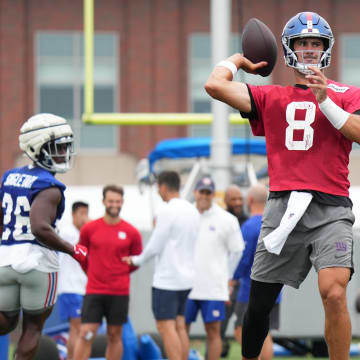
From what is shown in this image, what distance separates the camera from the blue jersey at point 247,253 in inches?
320

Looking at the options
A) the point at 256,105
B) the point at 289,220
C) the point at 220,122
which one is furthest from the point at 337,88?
the point at 220,122

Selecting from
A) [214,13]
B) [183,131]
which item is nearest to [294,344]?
[214,13]

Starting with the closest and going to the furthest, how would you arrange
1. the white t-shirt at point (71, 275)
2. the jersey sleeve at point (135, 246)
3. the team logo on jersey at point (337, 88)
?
the team logo on jersey at point (337, 88) → the jersey sleeve at point (135, 246) → the white t-shirt at point (71, 275)

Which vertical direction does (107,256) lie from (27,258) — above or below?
below

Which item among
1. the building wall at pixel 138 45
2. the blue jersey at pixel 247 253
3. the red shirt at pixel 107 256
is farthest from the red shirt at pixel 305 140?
the building wall at pixel 138 45

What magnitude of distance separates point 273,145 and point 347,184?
1.36ft

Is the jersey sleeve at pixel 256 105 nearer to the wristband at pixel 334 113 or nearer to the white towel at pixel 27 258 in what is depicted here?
the wristband at pixel 334 113

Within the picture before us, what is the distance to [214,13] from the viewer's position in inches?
460

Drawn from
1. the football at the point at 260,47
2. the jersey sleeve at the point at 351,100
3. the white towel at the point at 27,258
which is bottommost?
the white towel at the point at 27,258

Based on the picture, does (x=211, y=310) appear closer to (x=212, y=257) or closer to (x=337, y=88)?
(x=212, y=257)

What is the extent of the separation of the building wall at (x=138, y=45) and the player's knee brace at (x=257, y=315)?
19.0m

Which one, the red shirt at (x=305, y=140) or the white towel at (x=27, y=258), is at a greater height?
the red shirt at (x=305, y=140)

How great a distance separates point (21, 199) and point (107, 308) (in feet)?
7.86

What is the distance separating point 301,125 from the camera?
5.02 metres
